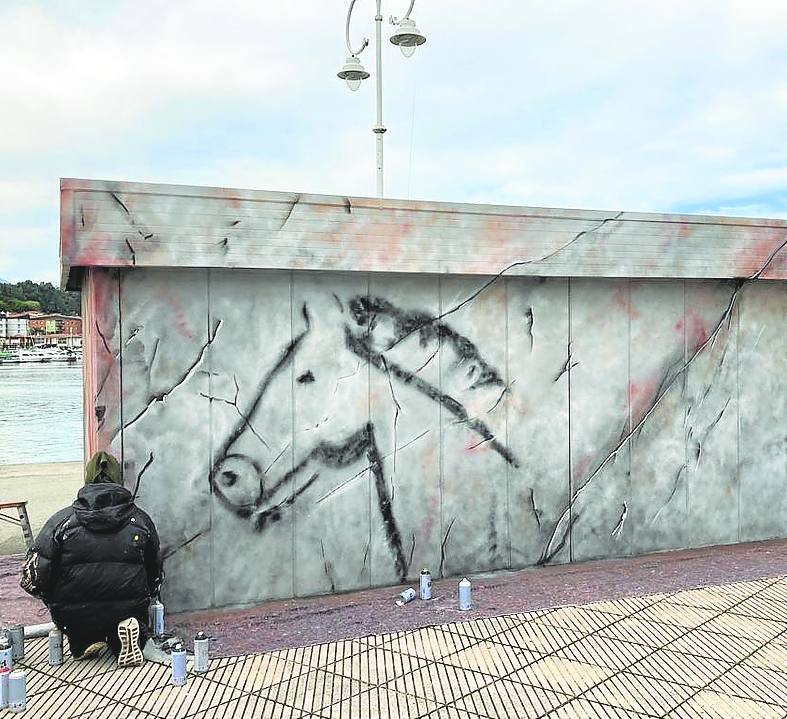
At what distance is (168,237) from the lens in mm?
5469

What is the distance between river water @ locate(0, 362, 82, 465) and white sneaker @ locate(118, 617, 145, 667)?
928 cm

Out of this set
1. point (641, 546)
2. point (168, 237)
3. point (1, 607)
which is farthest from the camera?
point (641, 546)

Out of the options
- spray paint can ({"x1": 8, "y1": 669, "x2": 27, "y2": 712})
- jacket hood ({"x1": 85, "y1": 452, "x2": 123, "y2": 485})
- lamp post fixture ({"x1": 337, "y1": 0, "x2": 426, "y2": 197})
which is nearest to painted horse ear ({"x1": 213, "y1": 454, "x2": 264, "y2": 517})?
jacket hood ({"x1": 85, "y1": 452, "x2": 123, "y2": 485})

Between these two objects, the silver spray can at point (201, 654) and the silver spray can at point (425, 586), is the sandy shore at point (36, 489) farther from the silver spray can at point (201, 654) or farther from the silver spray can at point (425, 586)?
Answer: the silver spray can at point (425, 586)

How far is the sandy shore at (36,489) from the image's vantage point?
8.20 meters

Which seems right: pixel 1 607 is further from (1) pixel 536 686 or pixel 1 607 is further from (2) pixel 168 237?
(1) pixel 536 686

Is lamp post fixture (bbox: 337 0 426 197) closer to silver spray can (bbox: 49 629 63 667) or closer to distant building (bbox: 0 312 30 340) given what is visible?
silver spray can (bbox: 49 629 63 667)

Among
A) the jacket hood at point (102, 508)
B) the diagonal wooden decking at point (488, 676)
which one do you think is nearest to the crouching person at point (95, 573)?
the jacket hood at point (102, 508)

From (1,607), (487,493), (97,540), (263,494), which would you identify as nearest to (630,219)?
(487,493)

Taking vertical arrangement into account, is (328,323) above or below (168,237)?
below

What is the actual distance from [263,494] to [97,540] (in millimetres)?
1440

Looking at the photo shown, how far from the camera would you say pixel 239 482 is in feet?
19.2

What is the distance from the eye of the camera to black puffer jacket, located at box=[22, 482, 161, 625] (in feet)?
15.2

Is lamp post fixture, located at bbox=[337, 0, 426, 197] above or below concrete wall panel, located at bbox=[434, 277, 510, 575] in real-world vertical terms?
above
